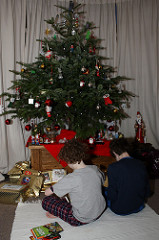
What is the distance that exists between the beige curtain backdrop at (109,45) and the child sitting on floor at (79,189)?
65.4 inches

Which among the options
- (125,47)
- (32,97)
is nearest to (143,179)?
(32,97)

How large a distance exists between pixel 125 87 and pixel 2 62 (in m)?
1.99

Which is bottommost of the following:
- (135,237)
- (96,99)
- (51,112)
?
(135,237)

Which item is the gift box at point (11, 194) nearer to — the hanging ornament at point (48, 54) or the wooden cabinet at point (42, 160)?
the wooden cabinet at point (42, 160)

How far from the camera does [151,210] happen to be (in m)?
2.08

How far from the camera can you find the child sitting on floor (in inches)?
64.0

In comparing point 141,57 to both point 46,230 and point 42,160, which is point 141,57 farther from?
point 46,230

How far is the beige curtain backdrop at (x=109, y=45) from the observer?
9.96 ft

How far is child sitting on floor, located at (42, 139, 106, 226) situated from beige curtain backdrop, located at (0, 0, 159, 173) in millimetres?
1661

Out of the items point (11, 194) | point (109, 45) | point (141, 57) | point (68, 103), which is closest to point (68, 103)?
point (68, 103)

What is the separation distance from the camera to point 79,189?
63.7 inches

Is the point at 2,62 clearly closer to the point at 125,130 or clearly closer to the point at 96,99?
the point at 96,99

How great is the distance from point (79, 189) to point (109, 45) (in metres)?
2.57

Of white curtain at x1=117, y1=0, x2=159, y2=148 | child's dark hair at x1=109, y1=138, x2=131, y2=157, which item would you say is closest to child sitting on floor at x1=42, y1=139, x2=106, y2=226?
child's dark hair at x1=109, y1=138, x2=131, y2=157
